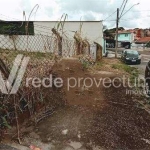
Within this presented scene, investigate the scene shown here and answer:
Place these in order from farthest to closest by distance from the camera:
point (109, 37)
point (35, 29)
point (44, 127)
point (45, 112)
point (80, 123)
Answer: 1. point (109, 37)
2. point (35, 29)
3. point (45, 112)
4. point (80, 123)
5. point (44, 127)

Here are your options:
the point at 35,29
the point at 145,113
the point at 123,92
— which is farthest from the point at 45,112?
the point at 35,29

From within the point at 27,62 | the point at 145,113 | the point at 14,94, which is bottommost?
the point at 145,113

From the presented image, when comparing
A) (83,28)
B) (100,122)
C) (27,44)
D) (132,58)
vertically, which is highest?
(83,28)

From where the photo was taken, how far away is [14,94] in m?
4.39

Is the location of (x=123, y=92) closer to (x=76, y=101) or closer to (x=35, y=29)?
(x=76, y=101)

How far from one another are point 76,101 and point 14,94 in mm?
2496

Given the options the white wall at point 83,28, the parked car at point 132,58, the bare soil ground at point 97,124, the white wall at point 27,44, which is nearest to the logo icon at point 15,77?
the white wall at point 27,44

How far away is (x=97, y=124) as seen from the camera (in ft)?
17.0

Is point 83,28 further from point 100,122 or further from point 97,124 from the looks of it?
point 97,124

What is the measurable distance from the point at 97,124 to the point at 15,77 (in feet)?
6.39

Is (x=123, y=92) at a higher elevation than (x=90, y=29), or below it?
below

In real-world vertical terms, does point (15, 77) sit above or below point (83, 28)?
below

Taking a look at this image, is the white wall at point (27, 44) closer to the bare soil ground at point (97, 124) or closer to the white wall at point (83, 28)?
the bare soil ground at point (97, 124)

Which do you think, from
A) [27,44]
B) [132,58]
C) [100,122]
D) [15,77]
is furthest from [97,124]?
[132,58]
